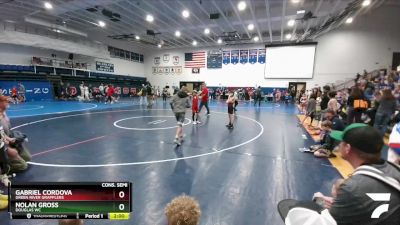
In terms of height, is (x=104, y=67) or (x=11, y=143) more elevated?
(x=104, y=67)

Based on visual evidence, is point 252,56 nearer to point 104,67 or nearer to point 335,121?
point 104,67

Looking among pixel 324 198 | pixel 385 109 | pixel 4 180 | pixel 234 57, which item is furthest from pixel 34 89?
pixel 385 109

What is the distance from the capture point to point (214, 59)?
32.5m

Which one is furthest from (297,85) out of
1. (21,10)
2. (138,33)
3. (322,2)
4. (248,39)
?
(21,10)

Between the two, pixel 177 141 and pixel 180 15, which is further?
pixel 180 15

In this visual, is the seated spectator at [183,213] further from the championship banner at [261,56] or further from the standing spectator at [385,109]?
the championship banner at [261,56]

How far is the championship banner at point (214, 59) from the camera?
3222cm

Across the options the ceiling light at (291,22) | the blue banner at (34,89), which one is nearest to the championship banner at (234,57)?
the ceiling light at (291,22)

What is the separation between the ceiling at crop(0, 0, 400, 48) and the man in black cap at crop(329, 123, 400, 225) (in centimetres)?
1637

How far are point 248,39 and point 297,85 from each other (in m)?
8.42

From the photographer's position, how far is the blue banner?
20703 mm

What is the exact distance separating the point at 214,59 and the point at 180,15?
13.6m
